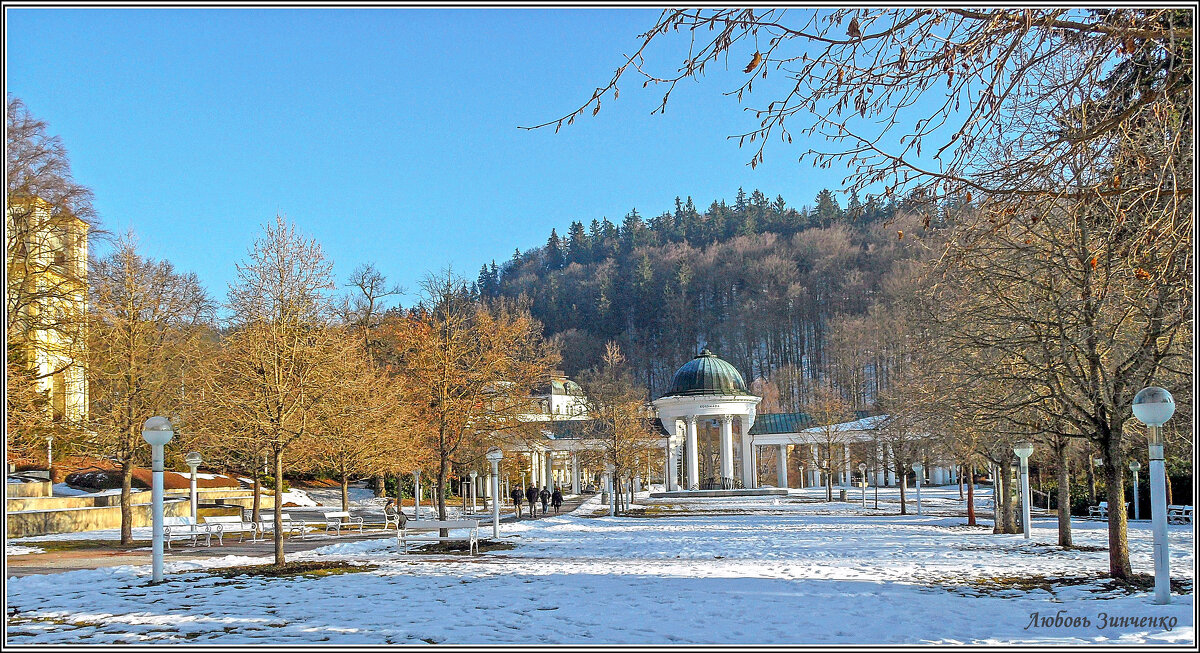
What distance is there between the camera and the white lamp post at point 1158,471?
9.43m

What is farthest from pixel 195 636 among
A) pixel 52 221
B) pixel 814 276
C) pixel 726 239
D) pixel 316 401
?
pixel 726 239

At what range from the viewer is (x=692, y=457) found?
5741 centimetres

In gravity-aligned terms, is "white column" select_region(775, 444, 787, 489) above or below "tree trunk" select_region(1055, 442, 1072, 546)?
below

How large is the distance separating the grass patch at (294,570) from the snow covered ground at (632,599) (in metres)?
0.31

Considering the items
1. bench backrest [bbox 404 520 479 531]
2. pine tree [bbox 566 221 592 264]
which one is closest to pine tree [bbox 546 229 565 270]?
pine tree [bbox 566 221 592 264]

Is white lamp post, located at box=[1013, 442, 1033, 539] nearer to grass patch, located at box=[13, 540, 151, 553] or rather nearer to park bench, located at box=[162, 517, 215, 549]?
park bench, located at box=[162, 517, 215, 549]

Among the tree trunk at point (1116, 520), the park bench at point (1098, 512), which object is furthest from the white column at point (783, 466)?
the tree trunk at point (1116, 520)

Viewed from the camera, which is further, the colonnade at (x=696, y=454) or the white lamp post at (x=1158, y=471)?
the colonnade at (x=696, y=454)

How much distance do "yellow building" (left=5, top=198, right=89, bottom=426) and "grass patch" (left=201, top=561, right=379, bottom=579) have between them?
20.4 ft

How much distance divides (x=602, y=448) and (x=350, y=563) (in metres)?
24.1

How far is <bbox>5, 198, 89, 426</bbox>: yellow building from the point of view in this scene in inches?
672

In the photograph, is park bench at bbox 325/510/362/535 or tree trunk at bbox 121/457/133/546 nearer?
tree trunk at bbox 121/457/133/546

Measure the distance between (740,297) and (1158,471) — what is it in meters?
91.8

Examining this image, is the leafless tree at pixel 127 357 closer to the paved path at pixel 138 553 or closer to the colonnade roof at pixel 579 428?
the paved path at pixel 138 553
